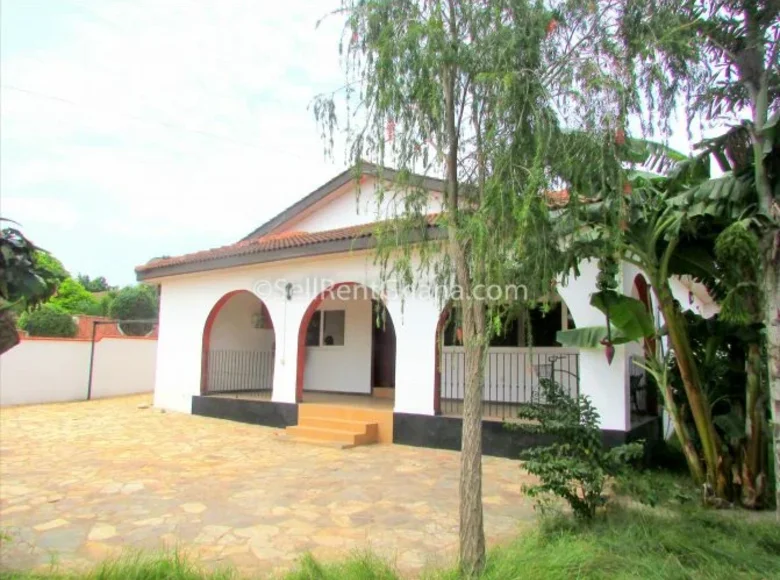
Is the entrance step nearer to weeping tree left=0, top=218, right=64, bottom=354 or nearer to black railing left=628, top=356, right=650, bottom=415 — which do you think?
black railing left=628, top=356, right=650, bottom=415

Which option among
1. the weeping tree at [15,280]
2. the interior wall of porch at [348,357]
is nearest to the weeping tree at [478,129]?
the weeping tree at [15,280]

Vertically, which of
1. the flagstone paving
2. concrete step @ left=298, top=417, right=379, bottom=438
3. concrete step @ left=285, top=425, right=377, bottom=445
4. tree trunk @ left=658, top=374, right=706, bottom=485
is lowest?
the flagstone paving

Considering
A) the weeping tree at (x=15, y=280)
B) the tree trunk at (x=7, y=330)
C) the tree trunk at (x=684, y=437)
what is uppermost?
the weeping tree at (x=15, y=280)

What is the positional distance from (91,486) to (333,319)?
8506mm

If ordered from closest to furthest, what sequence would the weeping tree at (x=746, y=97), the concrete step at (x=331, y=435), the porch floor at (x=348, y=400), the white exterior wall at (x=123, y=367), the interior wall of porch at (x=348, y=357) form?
the weeping tree at (x=746, y=97)
the concrete step at (x=331, y=435)
the porch floor at (x=348, y=400)
the interior wall of porch at (x=348, y=357)
the white exterior wall at (x=123, y=367)

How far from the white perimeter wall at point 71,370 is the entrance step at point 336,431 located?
10.1 meters

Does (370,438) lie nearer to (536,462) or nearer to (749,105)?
(536,462)

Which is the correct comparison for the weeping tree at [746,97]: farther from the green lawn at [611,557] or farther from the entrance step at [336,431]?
the entrance step at [336,431]

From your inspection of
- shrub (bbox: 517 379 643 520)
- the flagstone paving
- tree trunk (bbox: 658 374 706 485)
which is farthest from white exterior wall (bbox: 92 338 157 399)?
tree trunk (bbox: 658 374 706 485)

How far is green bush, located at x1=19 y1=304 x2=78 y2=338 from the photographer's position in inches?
752

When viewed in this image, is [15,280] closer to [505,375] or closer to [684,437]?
[684,437]

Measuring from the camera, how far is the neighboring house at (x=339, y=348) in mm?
8781

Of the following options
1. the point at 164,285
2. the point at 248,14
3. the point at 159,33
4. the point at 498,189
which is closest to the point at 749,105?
the point at 498,189

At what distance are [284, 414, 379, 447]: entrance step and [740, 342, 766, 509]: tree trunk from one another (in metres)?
5.90
